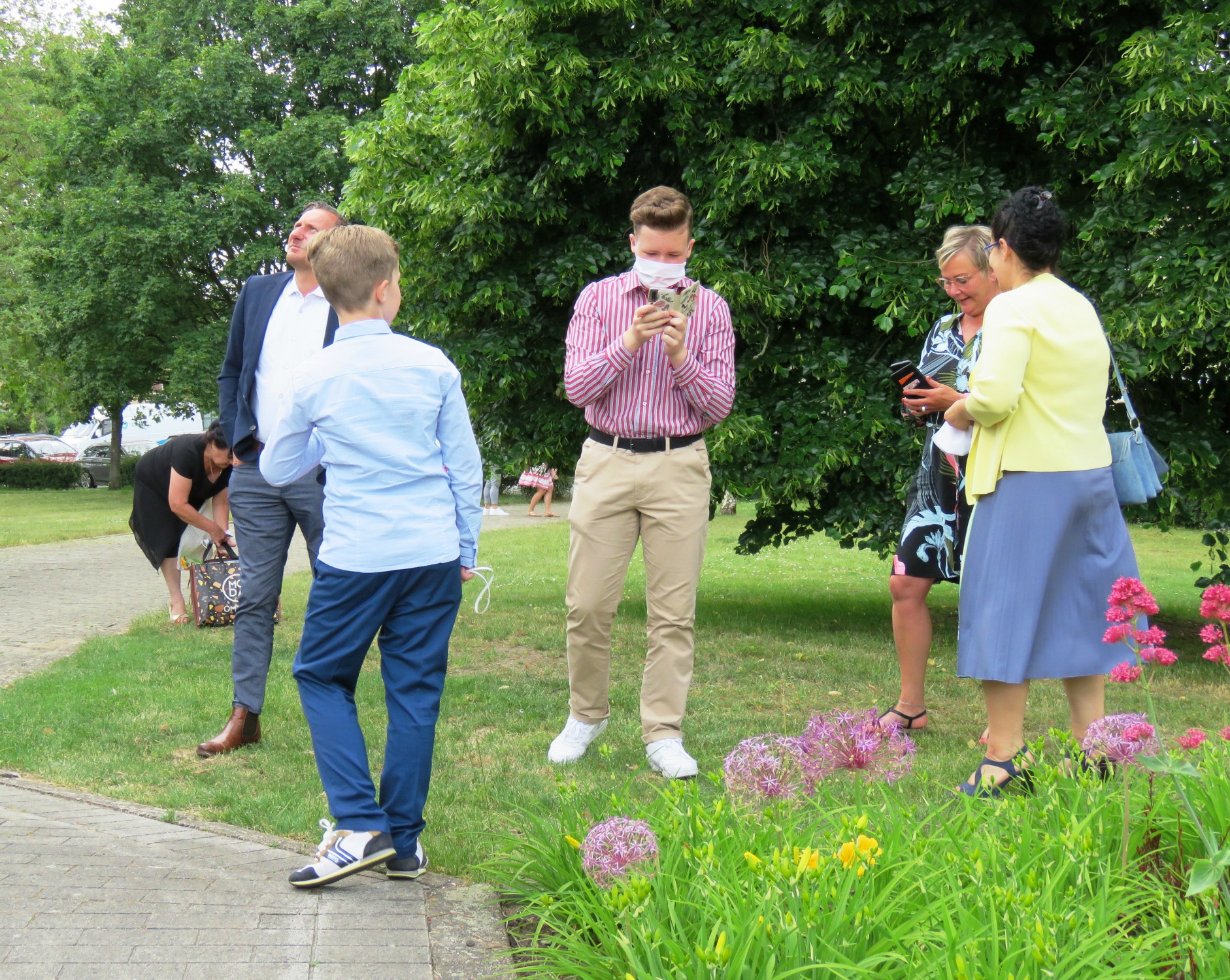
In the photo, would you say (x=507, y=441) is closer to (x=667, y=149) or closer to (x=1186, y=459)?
(x=667, y=149)

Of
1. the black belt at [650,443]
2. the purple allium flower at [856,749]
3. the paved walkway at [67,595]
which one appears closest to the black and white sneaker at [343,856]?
the purple allium flower at [856,749]

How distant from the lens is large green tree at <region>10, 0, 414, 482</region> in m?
28.0

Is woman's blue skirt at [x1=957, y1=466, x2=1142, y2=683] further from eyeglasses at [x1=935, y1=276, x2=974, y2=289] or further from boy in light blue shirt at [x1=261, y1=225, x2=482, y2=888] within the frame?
boy in light blue shirt at [x1=261, y1=225, x2=482, y2=888]

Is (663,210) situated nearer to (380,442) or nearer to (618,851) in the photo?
(380,442)

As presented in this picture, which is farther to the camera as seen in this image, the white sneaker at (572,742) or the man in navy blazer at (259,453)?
the man in navy blazer at (259,453)

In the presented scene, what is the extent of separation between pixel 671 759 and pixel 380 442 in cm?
193

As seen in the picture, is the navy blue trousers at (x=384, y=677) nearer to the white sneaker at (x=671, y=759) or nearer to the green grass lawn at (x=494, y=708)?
the green grass lawn at (x=494, y=708)

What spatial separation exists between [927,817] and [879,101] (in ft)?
20.7

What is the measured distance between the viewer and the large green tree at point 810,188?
25.1ft

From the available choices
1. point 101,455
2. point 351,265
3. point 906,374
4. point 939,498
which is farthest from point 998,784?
point 101,455

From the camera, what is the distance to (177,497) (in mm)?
8461

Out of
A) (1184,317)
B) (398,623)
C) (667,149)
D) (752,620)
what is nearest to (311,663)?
(398,623)

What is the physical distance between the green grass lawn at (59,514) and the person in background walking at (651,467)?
12175mm

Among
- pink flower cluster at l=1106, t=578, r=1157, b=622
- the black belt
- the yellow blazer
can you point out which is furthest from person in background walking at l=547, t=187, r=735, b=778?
pink flower cluster at l=1106, t=578, r=1157, b=622
